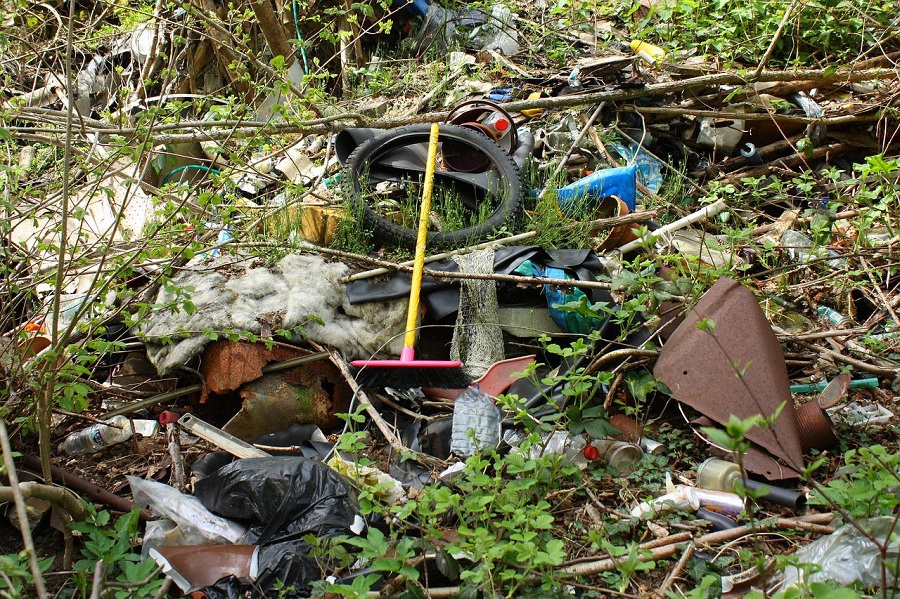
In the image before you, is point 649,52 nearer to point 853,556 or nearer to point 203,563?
point 853,556

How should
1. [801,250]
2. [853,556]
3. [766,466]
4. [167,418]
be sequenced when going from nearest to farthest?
[853,556]
[766,466]
[167,418]
[801,250]

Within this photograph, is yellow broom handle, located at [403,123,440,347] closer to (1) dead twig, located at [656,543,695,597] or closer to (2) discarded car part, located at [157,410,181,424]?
(2) discarded car part, located at [157,410,181,424]

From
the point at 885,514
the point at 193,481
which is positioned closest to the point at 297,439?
the point at 193,481

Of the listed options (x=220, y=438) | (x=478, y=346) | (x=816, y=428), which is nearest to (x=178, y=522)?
(x=220, y=438)

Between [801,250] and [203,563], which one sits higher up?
[203,563]

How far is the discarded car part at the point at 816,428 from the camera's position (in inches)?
99.8

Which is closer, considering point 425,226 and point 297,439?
point 297,439

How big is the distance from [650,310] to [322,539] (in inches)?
55.5

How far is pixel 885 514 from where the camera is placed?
1850 mm

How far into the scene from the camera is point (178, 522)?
7.50 ft

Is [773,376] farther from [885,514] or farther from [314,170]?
[314,170]

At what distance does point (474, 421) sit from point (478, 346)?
1.61 feet

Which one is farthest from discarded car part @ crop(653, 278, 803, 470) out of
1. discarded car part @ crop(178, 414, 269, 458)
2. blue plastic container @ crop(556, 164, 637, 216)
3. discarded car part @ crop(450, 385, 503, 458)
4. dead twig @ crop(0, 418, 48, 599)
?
dead twig @ crop(0, 418, 48, 599)

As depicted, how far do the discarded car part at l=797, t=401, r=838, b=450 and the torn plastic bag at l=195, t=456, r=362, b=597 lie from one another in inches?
64.2
